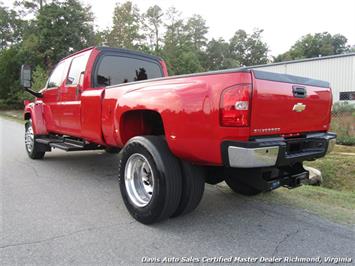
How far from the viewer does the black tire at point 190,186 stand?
3512 mm

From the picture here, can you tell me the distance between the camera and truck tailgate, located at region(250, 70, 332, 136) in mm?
2984

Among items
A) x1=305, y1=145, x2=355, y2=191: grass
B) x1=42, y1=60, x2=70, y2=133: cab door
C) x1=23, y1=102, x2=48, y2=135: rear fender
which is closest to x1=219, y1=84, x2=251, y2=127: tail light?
x1=42, y1=60, x2=70, y2=133: cab door

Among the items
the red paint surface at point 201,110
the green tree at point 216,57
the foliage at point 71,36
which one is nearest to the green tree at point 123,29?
the foliage at point 71,36

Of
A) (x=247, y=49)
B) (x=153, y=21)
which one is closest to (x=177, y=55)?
(x=153, y=21)

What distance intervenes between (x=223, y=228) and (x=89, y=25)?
39326mm

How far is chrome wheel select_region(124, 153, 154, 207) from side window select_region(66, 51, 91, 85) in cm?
229

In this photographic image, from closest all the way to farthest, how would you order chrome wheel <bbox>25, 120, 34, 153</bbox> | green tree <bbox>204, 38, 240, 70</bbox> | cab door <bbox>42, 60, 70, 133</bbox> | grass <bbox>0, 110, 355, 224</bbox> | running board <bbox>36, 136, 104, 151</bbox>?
grass <bbox>0, 110, 355, 224</bbox> → running board <bbox>36, 136, 104, 151</bbox> → cab door <bbox>42, 60, 70, 133</bbox> → chrome wheel <bbox>25, 120, 34, 153</bbox> → green tree <bbox>204, 38, 240, 70</bbox>

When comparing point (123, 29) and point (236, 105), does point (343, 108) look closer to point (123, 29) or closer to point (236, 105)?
point (236, 105)

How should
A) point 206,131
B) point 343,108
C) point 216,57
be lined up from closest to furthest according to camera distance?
point 206,131
point 343,108
point 216,57

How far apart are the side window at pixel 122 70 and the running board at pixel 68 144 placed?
1042mm

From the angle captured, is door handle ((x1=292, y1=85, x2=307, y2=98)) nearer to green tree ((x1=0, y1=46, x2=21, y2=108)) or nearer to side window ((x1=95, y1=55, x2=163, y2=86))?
side window ((x1=95, y1=55, x2=163, y2=86))

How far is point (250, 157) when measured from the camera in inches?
113

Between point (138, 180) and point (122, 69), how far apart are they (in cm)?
240

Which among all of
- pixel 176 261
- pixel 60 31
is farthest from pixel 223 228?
pixel 60 31
